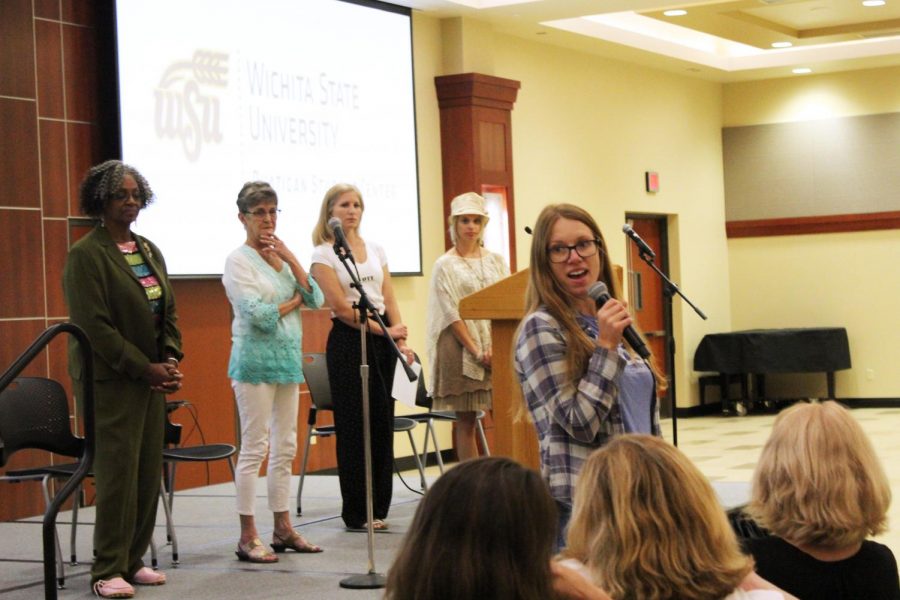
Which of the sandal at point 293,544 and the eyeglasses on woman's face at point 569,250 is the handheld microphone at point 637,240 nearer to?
the sandal at point 293,544

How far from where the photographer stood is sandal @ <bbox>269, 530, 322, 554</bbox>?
542 centimetres

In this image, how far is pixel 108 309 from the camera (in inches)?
181

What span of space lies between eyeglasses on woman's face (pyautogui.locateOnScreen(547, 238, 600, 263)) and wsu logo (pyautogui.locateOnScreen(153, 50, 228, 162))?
479cm

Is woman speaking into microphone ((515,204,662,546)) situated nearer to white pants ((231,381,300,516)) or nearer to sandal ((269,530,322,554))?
white pants ((231,381,300,516))

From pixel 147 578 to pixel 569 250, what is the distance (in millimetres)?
2673

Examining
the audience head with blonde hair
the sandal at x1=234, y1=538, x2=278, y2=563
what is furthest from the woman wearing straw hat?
the audience head with blonde hair

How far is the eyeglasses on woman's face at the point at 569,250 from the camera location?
2844 mm

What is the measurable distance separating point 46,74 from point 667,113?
7147 millimetres

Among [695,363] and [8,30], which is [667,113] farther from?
[8,30]

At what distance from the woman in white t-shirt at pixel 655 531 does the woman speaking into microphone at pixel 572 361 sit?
0.85 m

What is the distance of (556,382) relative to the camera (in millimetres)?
2760

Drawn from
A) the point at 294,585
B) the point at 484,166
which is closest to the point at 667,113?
the point at 484,166

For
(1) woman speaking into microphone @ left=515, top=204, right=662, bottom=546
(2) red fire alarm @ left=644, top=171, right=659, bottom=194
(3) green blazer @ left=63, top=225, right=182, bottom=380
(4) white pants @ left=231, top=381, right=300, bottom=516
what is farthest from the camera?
(2) red fire alarm @ left=644, top=171, right=659, bottom=194

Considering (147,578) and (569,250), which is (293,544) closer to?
(147,578)
